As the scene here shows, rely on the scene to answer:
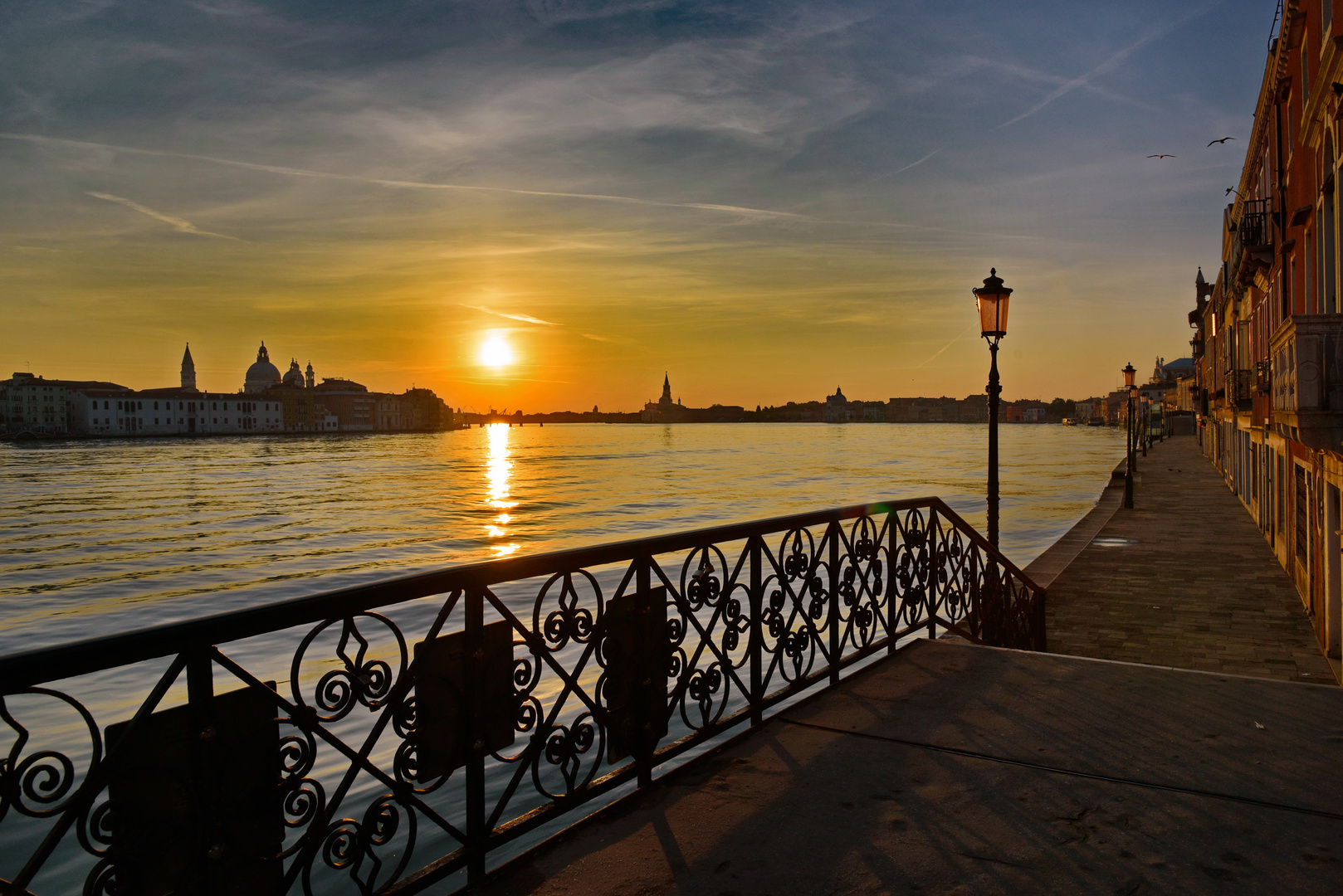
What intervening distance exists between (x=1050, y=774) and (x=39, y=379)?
190253 mm

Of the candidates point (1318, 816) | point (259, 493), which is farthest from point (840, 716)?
point (259, 493)

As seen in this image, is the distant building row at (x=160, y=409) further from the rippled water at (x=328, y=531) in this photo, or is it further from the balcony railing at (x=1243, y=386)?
the balcony railing at (x=1243, y=386)

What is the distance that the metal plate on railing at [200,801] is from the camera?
230 cm

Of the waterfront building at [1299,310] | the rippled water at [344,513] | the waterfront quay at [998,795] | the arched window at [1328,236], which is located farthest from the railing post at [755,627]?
the rippled water at [344,513]

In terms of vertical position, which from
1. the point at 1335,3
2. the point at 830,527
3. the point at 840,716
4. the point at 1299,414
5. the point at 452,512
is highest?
the point at 1335,3

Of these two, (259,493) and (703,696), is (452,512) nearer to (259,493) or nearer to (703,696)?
(259,493)

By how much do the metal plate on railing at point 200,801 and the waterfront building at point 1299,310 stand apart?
8439 millimetres

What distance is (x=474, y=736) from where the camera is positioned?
124 inches

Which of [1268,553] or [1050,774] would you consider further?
[1268,553]

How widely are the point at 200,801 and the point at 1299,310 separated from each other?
45.8 ft

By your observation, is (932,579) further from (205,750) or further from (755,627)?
(205,750)

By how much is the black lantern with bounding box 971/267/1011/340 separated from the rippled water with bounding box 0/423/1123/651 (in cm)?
1317

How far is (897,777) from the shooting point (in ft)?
12.6

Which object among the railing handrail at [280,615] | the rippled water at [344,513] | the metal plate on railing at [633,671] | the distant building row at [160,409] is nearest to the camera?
the railing handrail at [280,615]
